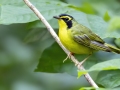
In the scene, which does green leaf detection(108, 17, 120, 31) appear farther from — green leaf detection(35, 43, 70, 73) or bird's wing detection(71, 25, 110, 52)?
bird's wing detection(71, 25, 110, 52)

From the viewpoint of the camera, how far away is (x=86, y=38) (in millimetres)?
3686

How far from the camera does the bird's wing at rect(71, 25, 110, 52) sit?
356 cm

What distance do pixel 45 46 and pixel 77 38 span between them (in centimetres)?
86

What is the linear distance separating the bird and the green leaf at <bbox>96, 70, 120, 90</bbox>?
2.22ft

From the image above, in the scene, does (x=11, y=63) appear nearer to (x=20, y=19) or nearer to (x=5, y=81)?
(x=5, y=81)

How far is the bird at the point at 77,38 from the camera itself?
359 centimetres

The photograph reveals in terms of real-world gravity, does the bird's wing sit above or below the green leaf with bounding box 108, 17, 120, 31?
below

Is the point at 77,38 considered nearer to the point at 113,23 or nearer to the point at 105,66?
the point at 105,66

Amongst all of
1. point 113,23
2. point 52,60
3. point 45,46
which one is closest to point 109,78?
point 52,60

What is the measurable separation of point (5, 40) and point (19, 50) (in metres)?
0.24

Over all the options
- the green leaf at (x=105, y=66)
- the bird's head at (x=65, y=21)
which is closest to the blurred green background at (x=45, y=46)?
the bird's head at (x=65, y=21)

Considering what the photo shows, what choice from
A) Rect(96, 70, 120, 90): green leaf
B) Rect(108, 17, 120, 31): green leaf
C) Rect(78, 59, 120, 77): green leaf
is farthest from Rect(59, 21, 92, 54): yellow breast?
Rect(108, 17, 120, 31): green leaf

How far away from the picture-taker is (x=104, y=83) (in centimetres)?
270

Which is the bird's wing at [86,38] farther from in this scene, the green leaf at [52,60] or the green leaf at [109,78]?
the green leaf at [109,78]
